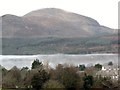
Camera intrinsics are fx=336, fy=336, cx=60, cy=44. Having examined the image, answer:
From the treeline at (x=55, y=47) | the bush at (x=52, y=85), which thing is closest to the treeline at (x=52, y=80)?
the bush at (x=52, y=85)

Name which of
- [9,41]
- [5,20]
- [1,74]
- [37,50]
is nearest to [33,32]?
[5,20]

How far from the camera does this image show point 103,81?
916cm

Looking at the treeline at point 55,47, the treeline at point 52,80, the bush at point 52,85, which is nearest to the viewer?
the bush at point 52,85

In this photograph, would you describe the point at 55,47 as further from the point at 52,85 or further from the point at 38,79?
the point at 52,85

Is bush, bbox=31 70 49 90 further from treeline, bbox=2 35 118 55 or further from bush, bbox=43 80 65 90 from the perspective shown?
A: treeline, bbox=2 35 118 55

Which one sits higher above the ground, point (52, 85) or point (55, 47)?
point (55, 47)

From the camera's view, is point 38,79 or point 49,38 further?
point 49,38

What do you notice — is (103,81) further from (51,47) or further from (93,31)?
(93,31)

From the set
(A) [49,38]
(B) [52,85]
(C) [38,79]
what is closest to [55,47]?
(A) [49,38]

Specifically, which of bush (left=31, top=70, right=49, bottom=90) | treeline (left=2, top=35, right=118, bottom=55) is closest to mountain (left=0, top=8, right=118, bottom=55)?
treeline (left=2, top=35, right=118, bottom=55)

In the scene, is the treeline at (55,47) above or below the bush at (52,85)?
above

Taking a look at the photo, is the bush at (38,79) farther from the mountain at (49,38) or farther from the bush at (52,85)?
the mountain at (49,38)

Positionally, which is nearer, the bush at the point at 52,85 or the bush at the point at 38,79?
the bush at the point at 52,85

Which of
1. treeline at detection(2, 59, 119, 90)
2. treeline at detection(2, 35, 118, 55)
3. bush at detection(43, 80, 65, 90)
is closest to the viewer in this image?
bush at detection(43, 80, 65, 90)
